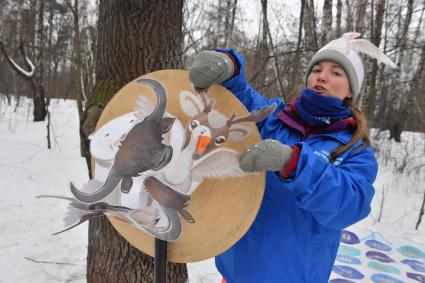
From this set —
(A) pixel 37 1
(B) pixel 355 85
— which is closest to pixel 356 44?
(B) pixel 355 85

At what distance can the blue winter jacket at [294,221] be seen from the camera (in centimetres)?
84

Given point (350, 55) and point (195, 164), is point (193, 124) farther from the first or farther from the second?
point (350, 55)

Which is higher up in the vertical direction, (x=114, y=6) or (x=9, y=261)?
(x=114, y=6)

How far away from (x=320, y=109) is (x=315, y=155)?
0.64 ft

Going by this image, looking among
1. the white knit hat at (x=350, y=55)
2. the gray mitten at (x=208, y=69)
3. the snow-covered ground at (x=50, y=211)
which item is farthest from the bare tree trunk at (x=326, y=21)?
the gray mitten at (x=208, y=69)

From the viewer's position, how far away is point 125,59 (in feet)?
4.63

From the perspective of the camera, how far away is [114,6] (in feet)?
4.55

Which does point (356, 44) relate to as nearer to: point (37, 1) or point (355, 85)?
point (355, 85)

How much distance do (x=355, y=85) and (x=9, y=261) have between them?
246 cm

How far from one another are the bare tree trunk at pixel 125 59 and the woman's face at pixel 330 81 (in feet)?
2.24

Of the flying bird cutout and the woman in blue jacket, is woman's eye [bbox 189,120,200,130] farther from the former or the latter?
the woman in blue jacket

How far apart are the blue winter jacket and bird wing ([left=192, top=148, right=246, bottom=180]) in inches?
4.6

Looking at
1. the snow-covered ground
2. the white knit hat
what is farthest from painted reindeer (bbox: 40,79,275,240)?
the snow-covered ground

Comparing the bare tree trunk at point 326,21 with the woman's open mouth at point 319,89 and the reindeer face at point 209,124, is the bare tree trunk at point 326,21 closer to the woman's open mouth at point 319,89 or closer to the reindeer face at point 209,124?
the woman's open mouth at point 319,89
